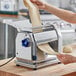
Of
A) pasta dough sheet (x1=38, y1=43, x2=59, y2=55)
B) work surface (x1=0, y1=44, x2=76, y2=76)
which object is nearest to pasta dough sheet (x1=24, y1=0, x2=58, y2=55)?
pasta dough sheet (x1=38, y1=43, x2=59, y2=55)

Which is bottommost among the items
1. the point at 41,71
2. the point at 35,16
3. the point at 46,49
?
the point at 41,71

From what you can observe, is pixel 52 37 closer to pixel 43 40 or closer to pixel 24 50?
→ pixel 43 40

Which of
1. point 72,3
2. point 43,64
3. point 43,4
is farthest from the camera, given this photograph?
point 72,3

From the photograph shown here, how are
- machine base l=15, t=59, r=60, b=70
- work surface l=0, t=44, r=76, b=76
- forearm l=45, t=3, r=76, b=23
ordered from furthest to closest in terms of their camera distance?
forearm l=45, t=3, r=76, b=23, machine base l=15, t=59, r=60, b=70, work surface l=0, t=44, r=76, b=76

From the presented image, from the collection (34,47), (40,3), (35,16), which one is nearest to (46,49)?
(34,47)

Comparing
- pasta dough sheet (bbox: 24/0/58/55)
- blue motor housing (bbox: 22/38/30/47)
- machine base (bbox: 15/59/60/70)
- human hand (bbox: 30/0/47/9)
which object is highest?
human hand (bbox: 30/0/47/9)

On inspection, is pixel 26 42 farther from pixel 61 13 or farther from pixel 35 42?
pixel 61 13

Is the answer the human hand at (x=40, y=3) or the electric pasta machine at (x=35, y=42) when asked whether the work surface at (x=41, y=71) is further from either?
the human hand at (x=40, y=3)

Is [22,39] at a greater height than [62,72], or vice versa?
[22,39]

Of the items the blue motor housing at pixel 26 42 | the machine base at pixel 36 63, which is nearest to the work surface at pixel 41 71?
the machine base at pixel 36 63

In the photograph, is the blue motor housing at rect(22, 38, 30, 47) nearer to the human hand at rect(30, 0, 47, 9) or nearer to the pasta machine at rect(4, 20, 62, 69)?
the pasta machine at rect(4, 20, 62, 69)

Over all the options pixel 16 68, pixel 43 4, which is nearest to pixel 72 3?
pixel 43 4

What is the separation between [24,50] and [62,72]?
0.89 ft

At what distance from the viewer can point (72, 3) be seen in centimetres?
466
